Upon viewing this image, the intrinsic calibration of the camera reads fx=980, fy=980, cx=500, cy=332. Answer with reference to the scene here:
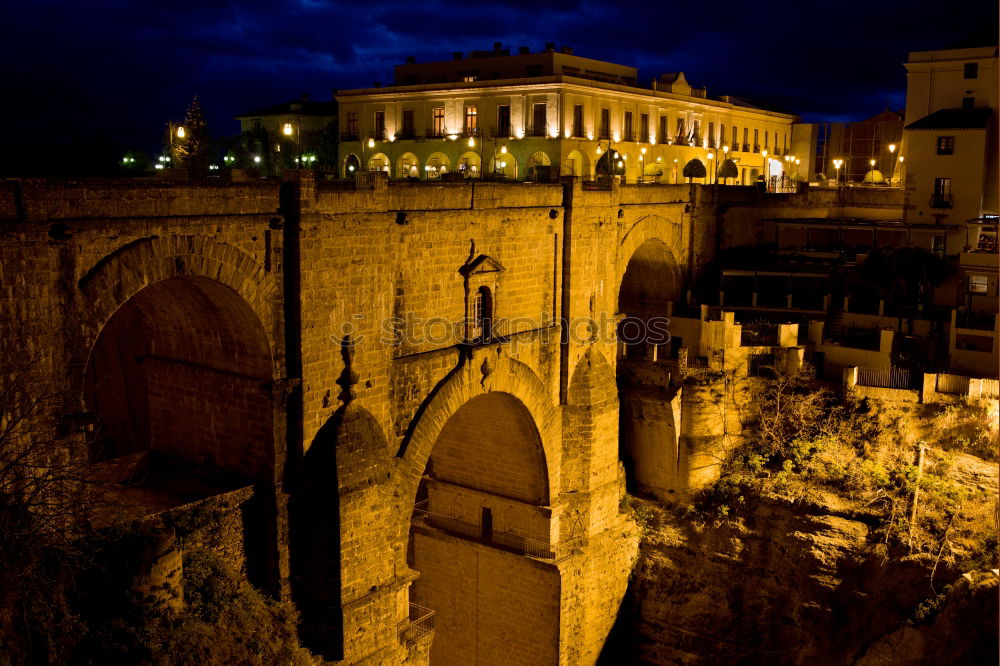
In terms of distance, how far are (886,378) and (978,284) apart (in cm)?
652

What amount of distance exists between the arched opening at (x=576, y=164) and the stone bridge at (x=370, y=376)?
67.3ft

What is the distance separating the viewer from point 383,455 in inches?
674

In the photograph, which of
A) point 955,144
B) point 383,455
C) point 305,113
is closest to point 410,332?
point 383,455

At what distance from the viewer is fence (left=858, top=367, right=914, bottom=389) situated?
88.8 feet

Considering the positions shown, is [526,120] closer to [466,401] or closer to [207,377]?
[466,401]

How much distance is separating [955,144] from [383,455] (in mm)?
29458

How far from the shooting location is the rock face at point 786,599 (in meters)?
22.2

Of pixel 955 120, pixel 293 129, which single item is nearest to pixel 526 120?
pixel 293 129

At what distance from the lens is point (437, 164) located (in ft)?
170

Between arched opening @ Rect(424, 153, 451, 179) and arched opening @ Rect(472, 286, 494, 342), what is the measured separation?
3110 cm

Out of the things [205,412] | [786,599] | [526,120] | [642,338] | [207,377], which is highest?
[526,120]

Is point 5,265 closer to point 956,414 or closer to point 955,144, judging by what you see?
point 956,414

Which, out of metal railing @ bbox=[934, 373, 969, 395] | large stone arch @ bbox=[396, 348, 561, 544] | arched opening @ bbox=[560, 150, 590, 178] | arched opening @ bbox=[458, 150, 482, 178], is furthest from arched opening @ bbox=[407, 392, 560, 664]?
arched opening @ bbox=[458, 150, 482, 178]

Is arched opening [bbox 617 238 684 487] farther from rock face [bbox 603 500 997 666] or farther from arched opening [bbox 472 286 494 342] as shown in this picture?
arched opening [bbox 472 286 494 342]
